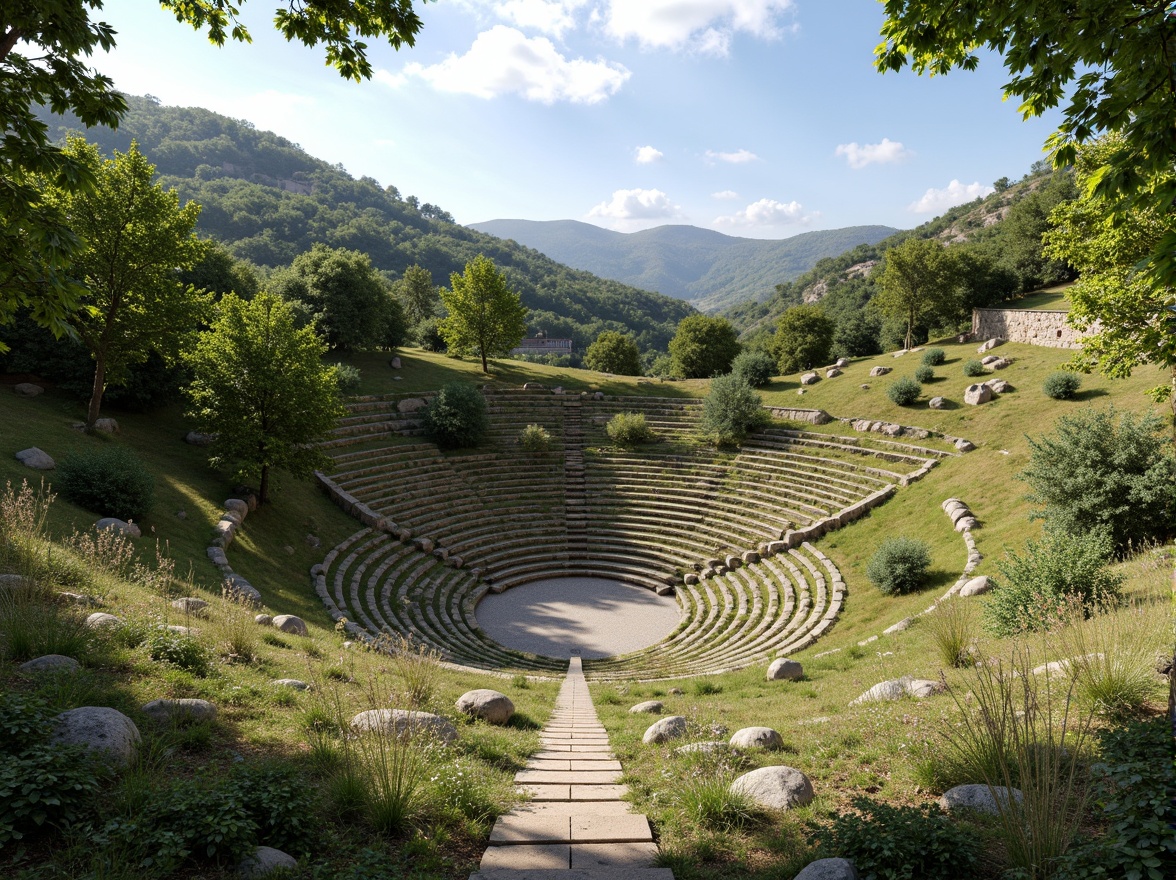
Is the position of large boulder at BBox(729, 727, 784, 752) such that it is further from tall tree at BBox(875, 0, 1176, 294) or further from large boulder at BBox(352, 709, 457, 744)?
tall tree at BBox(875, 0, 1176, 294)

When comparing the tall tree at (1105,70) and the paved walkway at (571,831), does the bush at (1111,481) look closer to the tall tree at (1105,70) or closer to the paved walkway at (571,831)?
the tall tree at (1105,70)

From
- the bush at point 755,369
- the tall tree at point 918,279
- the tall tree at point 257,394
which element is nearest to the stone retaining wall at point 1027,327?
the tall tree at point 918,279

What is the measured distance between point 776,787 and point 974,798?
63.9 inches

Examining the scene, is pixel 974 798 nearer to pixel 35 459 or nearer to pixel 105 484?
pixel 105 484

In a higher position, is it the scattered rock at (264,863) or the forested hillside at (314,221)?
the forested hillside at (314,221)

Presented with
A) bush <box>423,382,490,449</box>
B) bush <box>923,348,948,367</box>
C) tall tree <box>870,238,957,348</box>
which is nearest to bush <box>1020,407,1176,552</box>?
bush <box>923,348,948,367</box>

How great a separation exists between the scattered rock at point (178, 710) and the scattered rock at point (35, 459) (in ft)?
45.4

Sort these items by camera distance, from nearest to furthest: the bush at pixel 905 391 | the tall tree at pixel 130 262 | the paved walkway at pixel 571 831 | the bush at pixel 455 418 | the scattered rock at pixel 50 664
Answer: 1. the paved walkway at pixel 571 831
2. the scattered rock at pixel 50 664
3. the tall tree at pixel 130 262
4. the bush at pixel 905 391
5. the bush at pixel 455 418

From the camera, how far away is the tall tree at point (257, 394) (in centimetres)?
1900

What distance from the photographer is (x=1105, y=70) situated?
5.10 m

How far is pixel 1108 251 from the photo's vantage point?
42.8ft

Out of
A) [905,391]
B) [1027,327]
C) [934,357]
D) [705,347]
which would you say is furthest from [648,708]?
[705,347]

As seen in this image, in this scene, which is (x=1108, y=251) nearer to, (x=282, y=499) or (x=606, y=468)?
(x=606, y=468)

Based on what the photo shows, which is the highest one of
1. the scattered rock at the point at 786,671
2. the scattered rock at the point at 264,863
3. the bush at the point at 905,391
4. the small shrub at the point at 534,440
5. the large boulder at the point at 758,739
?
the bush at the point at 905,391
